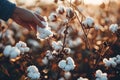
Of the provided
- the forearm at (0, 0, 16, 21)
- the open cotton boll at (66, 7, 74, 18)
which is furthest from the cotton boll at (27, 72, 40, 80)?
the open cotton boll at (66, 7, 74, 18)

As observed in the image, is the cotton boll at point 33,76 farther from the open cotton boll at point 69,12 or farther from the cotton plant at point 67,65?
the open cotton boll at point 69,12

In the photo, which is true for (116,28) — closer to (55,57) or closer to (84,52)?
(55,57)

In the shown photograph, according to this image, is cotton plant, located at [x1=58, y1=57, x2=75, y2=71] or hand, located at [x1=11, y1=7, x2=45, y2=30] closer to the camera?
hand, located at [x1=11, y1=7, x2=45, y2=30]

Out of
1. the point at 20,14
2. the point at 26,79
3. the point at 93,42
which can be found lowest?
the point at 26,79

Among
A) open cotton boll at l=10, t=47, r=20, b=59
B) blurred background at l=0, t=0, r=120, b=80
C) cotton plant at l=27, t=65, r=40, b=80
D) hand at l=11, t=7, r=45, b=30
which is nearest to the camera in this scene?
hand at l=11, t=7, r=45, b=30

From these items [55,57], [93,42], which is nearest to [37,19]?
[55,57]

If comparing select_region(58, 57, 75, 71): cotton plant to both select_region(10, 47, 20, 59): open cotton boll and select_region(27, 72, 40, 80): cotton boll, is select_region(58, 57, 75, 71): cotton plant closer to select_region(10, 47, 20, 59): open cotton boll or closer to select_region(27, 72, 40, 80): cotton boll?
select_region(27, 72, 40, 80): cotton boll

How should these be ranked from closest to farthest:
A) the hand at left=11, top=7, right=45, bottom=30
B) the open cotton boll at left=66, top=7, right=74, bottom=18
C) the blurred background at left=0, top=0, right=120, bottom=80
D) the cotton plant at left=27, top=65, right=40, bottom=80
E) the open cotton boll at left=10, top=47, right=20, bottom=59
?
the hand at left=11, top=7, right=45, bottom=30
the cotton plant at left=27, top=65, right=40, bottom=80
the open cotton boll at left=10, top=47, right=20, bottom=59
the open cotton boll at left=66, top=7, right=74, bottom=18
the blurred background at left=0, top=0, right=120, bottom=80

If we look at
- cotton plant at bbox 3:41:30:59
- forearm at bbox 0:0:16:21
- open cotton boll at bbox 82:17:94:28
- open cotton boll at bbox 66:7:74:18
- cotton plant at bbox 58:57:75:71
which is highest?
open cotton boll at bbox 66:7:74:18

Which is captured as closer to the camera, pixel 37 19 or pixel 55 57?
pixel 37 19
